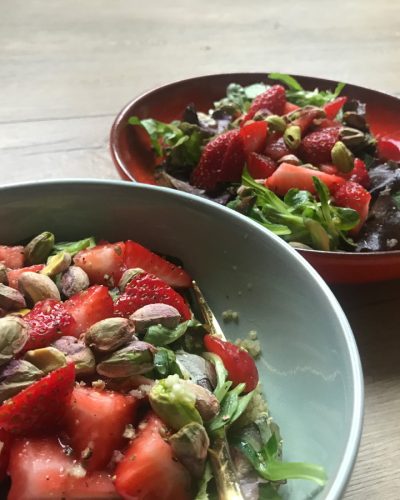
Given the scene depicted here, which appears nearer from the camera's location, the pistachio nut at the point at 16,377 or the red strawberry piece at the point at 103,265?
the pistachio nut at the point at 16,377

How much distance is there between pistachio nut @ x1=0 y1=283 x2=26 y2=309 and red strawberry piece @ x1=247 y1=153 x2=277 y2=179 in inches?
19.1

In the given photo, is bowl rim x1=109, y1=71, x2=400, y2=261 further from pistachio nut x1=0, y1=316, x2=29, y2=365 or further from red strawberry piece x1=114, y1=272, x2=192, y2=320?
pistachio nut x1=0, y1=316, x2=29, y2=365

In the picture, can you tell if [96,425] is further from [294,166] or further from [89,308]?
[294,166]

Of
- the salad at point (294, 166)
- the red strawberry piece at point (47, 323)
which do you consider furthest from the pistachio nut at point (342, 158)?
the red strawberry piece at point (47, 323)

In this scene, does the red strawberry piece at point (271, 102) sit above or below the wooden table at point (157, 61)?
above

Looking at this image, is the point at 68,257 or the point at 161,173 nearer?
the point at 68,257

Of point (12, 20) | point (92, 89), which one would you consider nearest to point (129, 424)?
point (92, 89)

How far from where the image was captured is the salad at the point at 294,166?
3.04 feet

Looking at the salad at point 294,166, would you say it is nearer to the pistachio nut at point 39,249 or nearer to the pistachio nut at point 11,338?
the pistachio nut at point 39,249

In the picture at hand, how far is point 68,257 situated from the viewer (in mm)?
732

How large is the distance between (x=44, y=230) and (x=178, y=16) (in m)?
1.19

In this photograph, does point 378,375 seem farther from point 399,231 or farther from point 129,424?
point 129,424

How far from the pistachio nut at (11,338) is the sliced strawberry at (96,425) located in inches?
2.6

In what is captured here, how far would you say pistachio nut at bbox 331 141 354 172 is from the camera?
1012mm
